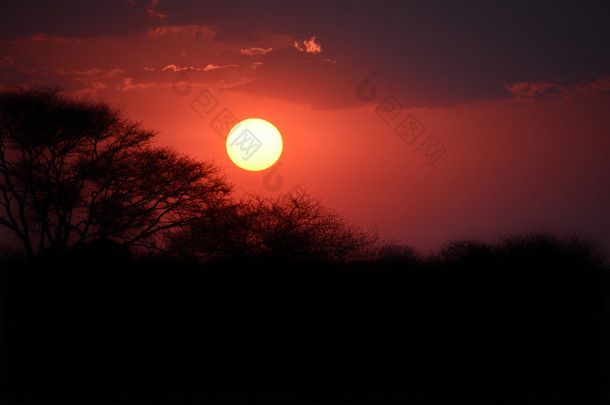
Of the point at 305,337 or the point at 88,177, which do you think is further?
the point at 88,177

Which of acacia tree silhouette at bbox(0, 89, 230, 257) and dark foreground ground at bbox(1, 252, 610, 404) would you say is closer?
dark foreground ground at bbox(1, 252, 610, 404)

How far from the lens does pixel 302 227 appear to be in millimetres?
15922

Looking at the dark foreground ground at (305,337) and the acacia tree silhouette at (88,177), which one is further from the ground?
the acacia tree silhouette at (88,177)

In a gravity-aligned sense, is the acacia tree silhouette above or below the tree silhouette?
above

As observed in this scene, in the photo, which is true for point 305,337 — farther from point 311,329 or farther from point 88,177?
point 88,177

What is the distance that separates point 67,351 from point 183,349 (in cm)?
264

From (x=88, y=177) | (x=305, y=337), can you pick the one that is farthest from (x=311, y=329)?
(x=88, y=177)

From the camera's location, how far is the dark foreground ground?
962 cm

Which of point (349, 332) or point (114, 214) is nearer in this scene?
point (349, 332)

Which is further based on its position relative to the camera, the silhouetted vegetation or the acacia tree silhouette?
the acacia tree silhouette

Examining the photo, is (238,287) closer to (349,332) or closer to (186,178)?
(349,332)

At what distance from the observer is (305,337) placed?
34.0 feet

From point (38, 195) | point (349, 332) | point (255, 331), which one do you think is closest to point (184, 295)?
point (255, 331)

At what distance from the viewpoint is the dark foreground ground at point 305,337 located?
9.62 meters
